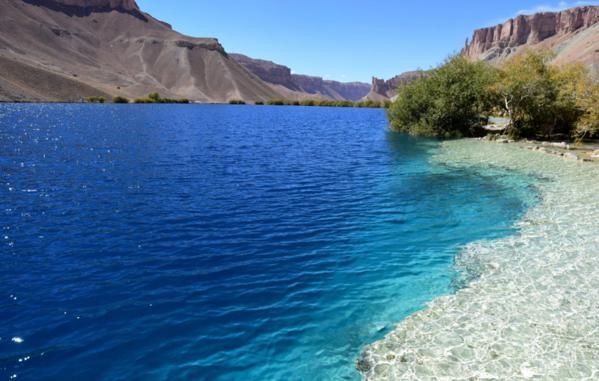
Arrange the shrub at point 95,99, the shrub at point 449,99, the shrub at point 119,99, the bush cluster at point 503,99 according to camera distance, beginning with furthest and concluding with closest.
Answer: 1. the shrub at point 119,99
2. the shrub at point 95,99
3. the shrub at point 449,99
4. the bush cluster at point 503,99

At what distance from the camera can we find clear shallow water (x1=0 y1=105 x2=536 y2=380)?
8047 mm

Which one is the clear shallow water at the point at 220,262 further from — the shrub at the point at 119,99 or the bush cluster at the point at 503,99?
the shrub at the point at 119,99

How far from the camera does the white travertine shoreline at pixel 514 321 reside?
7.46 m

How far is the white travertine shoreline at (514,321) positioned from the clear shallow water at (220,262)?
0.65 m

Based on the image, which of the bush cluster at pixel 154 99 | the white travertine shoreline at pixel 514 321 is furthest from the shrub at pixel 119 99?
the white travertine shoreline at pixel 514 321

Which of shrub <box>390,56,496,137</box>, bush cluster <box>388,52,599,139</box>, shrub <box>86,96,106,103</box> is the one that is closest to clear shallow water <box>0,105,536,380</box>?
bush cluster <box>388,52,599,139</box>

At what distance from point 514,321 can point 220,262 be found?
25.8 feet

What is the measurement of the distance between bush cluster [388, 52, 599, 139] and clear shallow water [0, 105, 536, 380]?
2044cm

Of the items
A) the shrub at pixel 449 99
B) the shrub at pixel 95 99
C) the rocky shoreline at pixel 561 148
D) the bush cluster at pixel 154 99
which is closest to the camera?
the rocky shoreline at pixel 561 148

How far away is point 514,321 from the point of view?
8.91 metres

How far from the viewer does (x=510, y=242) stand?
13906 mm

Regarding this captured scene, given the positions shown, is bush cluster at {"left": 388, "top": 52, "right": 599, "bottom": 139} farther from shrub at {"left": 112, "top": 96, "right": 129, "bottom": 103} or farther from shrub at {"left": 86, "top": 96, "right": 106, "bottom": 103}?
shrub at {"left": 112, "top": 96, "right": 129, "bottom": 103}

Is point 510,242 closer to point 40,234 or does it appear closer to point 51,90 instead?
point 40,234

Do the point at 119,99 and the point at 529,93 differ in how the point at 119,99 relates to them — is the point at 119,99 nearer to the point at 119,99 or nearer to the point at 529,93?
the point at 119,99
